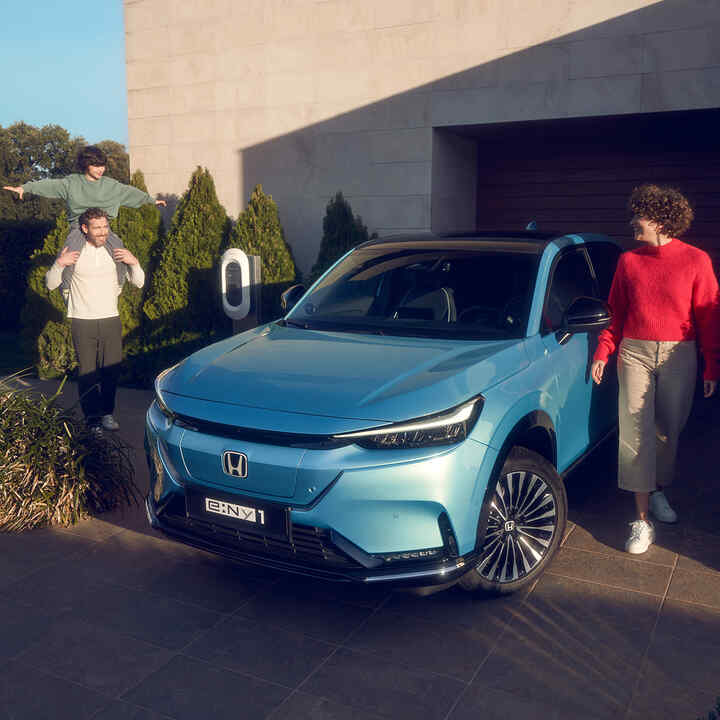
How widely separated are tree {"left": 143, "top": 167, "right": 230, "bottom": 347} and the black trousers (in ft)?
8.00

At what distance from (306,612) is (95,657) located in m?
1.01

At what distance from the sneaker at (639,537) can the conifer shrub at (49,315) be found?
7.28m

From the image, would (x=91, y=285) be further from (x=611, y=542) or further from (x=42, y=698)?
(x=611, y=542)

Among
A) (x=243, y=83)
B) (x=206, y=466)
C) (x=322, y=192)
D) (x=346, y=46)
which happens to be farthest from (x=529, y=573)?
(x=243, y=83)

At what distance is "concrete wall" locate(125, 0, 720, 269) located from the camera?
8133 millimetres

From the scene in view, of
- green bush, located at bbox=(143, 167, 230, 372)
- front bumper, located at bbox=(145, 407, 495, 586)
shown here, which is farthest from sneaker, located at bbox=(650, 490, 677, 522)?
green bush, located at bbox=(143, 167, 230, 372)

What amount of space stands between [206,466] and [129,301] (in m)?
6.62

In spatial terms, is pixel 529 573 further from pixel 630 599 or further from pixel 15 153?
pixel 15 153

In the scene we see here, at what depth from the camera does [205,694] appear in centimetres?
326

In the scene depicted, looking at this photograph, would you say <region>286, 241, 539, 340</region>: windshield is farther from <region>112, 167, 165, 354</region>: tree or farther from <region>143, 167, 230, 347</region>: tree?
<region>112, 167, 165, 354</region>: tree

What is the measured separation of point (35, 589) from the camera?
424 cm

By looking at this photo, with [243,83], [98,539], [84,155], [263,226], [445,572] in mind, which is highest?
[243,83]

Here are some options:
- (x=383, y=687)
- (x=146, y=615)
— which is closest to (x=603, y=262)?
(x=383, y=687)

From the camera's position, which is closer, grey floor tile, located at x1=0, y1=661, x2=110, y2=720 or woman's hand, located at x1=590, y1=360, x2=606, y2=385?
grey floor tile, located at x1=0, y1=661, x2=110, y2=720
